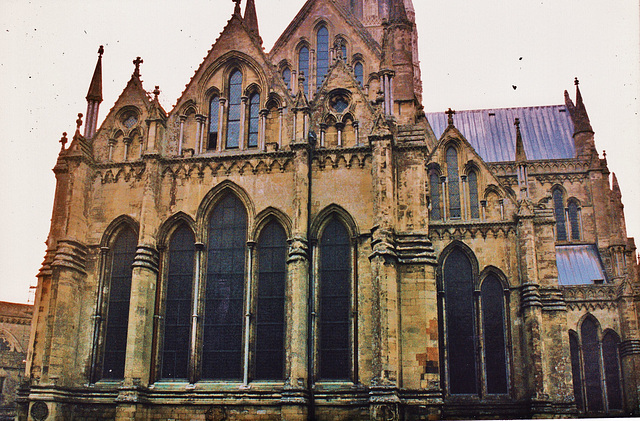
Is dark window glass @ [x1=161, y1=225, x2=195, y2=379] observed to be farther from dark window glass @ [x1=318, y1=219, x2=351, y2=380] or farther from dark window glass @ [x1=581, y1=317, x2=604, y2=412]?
dark window glass @ [x1=581, y1=317, x2=604, y2=412]

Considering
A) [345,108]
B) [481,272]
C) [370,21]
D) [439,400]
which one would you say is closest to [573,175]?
[370,21]

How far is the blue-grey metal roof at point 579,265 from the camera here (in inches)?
1836

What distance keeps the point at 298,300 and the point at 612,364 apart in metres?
28.6

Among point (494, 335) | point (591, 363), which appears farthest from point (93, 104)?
point (591, 363)

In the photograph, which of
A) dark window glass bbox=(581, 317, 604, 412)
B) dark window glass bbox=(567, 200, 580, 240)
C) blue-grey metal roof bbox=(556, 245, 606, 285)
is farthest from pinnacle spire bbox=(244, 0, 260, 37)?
dark window glass bbox=(581, 317, 604, 412)

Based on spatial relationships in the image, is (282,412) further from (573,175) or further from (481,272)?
(573,175)

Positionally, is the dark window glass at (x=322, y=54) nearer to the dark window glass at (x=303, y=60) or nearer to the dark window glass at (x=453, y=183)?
the dark window glass at (x=303, y=60)

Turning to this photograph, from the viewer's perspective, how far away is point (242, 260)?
2655 centimetres

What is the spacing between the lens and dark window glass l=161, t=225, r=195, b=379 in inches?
1014

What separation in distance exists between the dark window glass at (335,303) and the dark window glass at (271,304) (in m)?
1.53

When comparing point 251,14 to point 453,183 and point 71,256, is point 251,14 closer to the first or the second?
point 453,183

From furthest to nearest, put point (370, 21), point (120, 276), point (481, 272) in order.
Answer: point (370, 21) < point (481, 272) < point (120, 276)

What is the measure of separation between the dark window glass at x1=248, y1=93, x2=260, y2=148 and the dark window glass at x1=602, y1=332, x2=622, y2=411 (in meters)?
28.5

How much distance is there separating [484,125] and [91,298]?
126 feet
